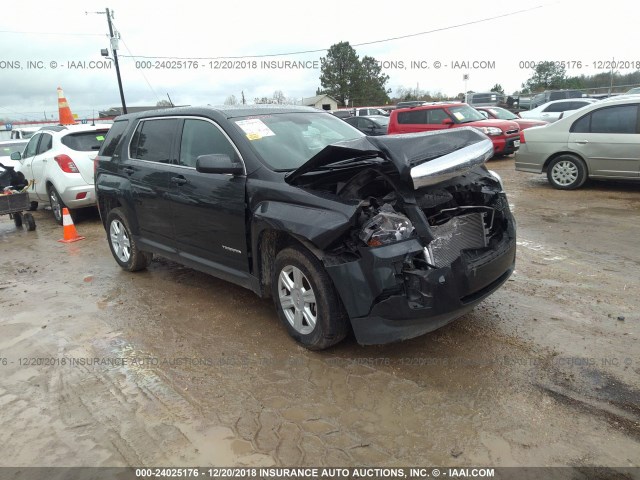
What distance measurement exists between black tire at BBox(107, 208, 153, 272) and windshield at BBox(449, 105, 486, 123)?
9.67 metres

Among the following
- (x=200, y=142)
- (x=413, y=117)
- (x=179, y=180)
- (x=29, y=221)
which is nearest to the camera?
(x=200, y=142)

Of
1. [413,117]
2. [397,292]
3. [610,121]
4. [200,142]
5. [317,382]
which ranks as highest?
[413,117]

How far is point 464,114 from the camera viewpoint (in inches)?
521

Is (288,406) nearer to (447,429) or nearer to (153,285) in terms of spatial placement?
(447,429)

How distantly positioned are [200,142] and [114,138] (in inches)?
79.1

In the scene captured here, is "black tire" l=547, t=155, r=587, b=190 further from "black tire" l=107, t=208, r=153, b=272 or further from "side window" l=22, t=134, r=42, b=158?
"side window" l=22, t=134, r=42, b=158

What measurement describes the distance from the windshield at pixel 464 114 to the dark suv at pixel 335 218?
9.04 m

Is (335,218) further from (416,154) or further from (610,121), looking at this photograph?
(610,121)

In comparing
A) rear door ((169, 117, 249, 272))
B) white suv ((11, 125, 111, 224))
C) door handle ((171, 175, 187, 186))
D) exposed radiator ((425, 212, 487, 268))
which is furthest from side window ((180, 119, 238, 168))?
white suv ((11, 125, 111, 224))

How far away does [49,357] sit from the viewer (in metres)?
3.94

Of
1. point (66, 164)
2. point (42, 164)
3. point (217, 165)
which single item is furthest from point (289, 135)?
point (42, 164)

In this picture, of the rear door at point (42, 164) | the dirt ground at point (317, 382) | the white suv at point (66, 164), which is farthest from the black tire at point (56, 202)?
the dirt ground at point (317, 382)

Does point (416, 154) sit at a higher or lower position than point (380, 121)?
lower

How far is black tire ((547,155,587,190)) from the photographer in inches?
347
